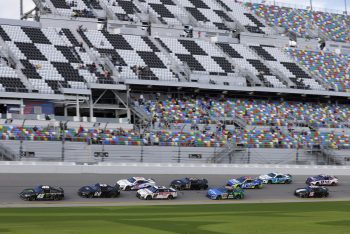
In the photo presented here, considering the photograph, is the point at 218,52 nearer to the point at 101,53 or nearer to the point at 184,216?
the point at 101,53

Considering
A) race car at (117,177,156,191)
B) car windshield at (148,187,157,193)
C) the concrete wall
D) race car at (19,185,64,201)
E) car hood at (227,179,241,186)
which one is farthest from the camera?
car hood at (227,179,241,186)

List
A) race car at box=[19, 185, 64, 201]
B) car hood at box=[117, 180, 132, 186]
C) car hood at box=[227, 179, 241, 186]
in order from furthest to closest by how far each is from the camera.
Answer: car hood at box=[227, 179, 241, 186] < car hood at box=[117, 180, 132, 186] < race car at box=[19, 185, 64, 201]

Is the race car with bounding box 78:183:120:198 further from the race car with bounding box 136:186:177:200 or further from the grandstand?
the grandstand

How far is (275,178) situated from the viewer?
2325 inches

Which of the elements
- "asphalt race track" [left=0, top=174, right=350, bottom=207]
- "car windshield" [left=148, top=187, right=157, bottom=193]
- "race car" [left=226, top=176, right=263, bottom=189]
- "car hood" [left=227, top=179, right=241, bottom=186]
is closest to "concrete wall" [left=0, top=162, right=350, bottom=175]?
"asphalt race track" [left=0, top=174, right=350, bottom=207]

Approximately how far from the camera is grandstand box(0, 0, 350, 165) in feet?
205

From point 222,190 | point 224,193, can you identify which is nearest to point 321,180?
point 222,190

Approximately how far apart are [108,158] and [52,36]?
20.5m

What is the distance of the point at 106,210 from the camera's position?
40.3 metres

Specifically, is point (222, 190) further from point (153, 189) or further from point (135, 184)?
Answer: point (135, 184)

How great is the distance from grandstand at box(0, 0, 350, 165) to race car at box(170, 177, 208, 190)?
882 cm

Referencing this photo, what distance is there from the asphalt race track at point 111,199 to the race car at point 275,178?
68 cm

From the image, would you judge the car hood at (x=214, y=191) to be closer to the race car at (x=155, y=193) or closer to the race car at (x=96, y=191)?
the race car at (x=155, y=193)

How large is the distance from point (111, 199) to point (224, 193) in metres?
8.04
